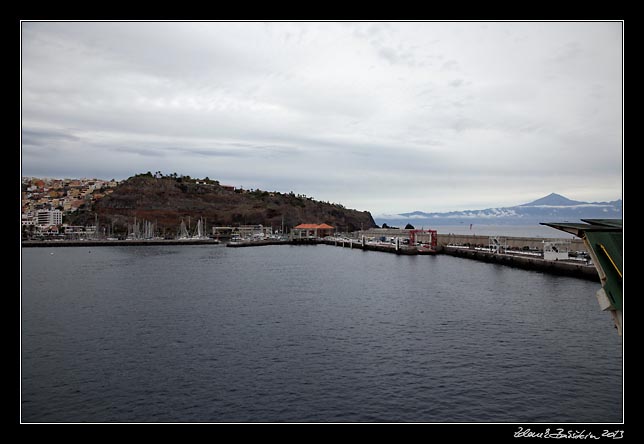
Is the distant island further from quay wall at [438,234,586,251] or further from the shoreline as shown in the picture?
quay wall at [438,234,586,251]

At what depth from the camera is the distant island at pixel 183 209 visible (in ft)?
500

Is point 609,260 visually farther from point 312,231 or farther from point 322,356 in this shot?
point 312,231

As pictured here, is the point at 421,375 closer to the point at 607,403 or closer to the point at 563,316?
the point at 607,403

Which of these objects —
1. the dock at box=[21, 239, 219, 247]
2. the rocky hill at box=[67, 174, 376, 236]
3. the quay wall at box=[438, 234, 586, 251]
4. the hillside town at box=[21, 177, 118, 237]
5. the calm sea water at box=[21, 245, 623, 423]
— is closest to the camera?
the calm sea water at box=[21, 245, 623, 423]

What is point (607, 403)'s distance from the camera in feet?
46.4

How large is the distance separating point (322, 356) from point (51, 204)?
181662 millimetres

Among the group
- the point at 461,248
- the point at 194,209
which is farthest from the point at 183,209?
the point at 461,248

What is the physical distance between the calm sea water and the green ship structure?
6999 millimetres

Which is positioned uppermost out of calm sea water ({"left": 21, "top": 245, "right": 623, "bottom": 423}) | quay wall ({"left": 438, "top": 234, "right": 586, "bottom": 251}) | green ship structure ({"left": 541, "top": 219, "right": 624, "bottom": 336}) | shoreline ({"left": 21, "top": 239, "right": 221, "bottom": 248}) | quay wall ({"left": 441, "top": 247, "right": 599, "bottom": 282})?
A: green ship structure ({"left": 541, "top": 219, "right": 624, "bottom": 336})

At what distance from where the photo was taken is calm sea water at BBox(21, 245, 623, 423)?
14195 mm

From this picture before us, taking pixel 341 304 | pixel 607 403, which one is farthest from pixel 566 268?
pixel 607 403

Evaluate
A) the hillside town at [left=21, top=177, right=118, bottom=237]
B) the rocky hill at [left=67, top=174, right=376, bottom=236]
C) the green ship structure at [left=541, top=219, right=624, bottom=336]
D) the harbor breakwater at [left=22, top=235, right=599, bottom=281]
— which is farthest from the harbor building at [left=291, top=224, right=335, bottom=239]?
the green ship structure at [left=541, top=219, right=624, bottom=336]
